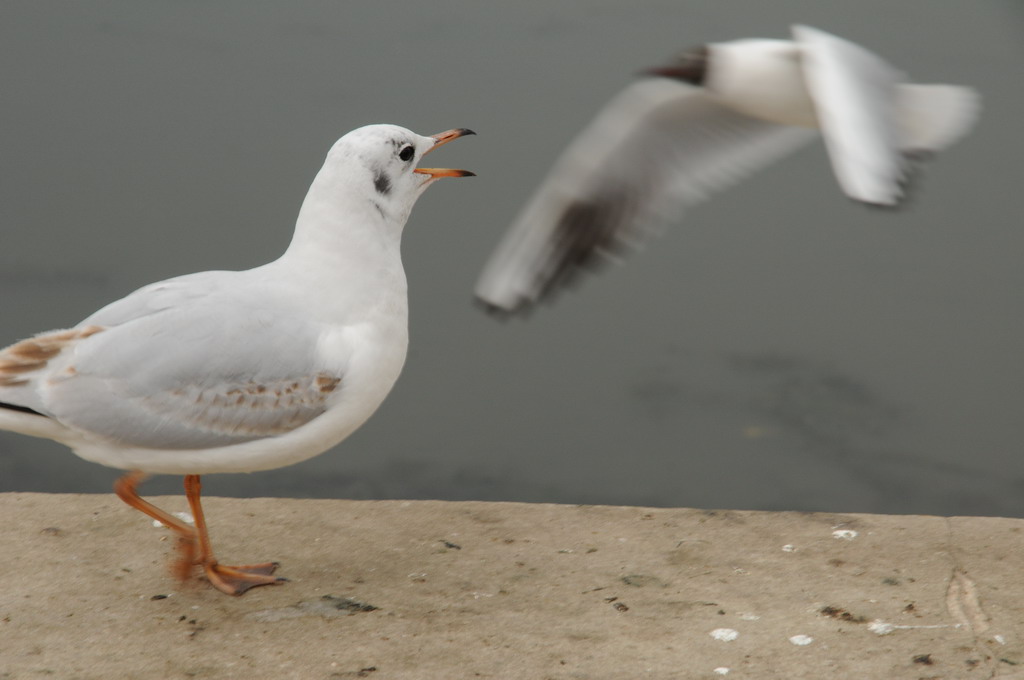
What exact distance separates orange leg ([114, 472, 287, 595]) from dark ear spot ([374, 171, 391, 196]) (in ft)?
2.25

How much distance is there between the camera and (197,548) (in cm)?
231

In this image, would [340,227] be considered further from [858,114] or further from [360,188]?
[858,114]

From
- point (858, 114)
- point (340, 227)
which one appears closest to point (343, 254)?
point (340, 227)

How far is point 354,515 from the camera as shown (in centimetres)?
266

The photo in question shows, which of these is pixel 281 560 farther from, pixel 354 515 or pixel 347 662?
pixel 347 662

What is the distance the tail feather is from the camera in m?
2.29

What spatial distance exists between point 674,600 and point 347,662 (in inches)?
26.3

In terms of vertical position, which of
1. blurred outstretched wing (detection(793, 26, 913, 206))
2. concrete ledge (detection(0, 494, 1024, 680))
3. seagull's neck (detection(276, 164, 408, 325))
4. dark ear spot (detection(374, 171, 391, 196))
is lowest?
concrete ledge (detection(0, 494, 1024, 680))

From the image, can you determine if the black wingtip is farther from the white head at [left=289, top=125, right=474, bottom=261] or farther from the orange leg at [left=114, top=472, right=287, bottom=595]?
the white head at [left=289, top=125, right=474, bottom=261]

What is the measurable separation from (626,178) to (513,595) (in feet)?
3.46

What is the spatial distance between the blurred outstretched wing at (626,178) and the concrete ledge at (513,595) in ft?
1.95

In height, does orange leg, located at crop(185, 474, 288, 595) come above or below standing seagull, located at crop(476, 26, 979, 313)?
below

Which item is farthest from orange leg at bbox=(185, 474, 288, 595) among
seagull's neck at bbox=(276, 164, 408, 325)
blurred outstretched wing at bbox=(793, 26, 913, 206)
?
blurred outstretched wing at bbox=(793, 26, 913, 206)

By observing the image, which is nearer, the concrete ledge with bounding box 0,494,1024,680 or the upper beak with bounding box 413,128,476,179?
the concrete ledge with bounding box 0,494,1024,680
